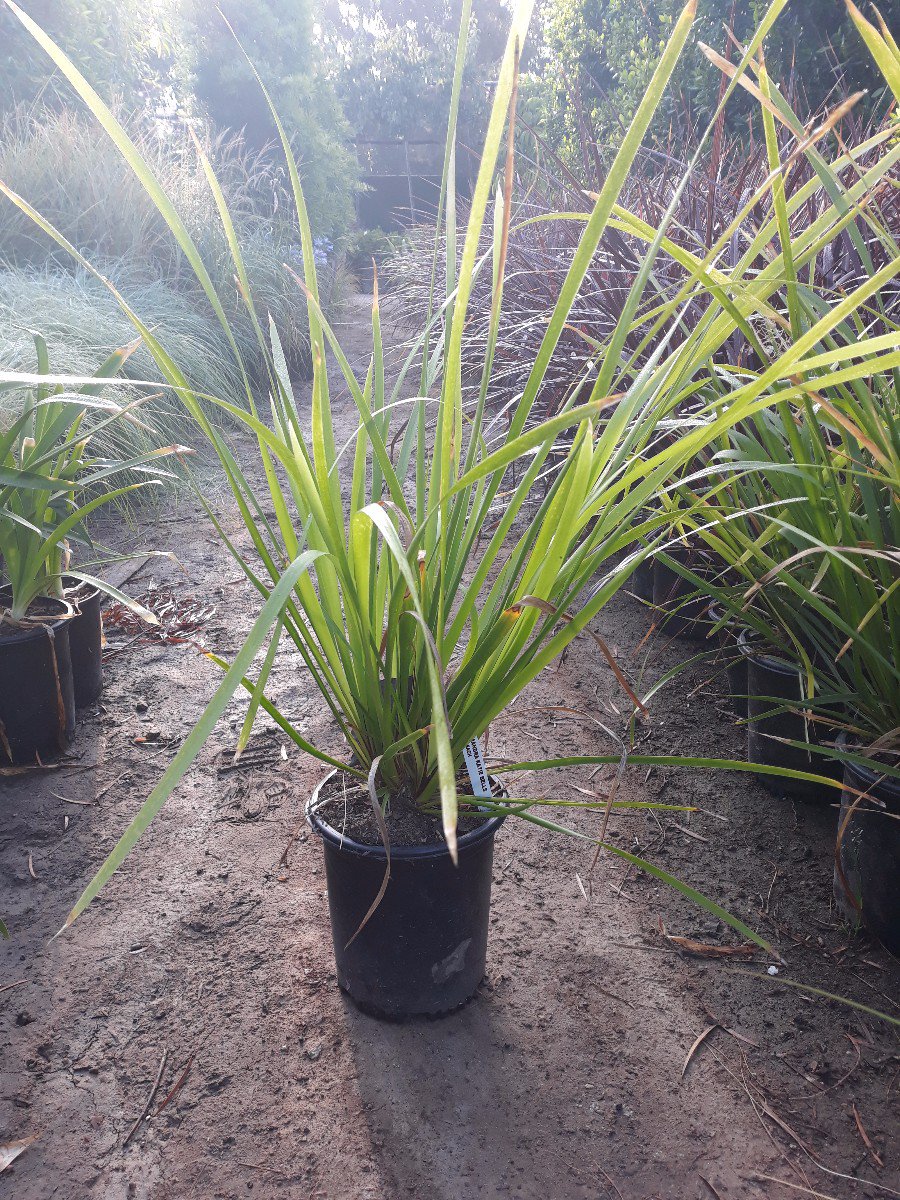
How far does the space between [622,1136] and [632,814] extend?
666 mm

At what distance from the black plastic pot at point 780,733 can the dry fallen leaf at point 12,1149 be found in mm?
1245

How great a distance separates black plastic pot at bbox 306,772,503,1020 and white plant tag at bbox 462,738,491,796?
4cm

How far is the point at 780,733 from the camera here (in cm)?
155

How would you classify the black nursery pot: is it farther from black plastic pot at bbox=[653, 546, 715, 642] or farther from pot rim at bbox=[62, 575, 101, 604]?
black plastic pot at bbox=[653, 546, 715, 642]

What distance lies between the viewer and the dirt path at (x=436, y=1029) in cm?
93

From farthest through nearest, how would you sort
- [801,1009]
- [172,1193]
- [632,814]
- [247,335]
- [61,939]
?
[247,335], [632,814], [61,939], [801,1009], [172,1193]

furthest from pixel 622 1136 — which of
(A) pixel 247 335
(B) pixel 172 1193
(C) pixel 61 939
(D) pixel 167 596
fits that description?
(A) pixel 247 335

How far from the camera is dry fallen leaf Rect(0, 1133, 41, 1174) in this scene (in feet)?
3.06

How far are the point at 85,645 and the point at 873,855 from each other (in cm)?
162

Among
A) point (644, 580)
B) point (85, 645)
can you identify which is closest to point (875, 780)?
point (644, 580)

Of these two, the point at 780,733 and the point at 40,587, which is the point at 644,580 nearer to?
the point at 780,733

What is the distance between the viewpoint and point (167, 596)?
2.44 meters

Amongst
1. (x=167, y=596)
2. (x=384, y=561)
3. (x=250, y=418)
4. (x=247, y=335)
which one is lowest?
(x=167, y=596)

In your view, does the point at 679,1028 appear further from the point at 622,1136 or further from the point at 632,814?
the point at 632,814
